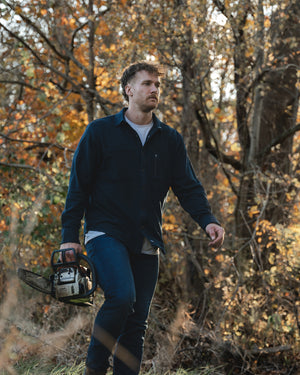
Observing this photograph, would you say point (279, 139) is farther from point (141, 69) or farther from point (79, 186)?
point (79, 186)

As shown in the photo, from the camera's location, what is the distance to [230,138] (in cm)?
1130

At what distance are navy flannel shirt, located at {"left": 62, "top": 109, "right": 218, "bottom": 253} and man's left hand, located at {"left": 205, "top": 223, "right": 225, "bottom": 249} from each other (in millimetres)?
76

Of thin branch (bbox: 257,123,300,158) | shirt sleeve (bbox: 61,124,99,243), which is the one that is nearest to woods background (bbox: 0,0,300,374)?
thin branch (bbox: 257,123,300,158)

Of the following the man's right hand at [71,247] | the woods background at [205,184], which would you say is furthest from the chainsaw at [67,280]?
the woods background at [205,184]

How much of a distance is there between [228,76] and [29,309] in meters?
4.37

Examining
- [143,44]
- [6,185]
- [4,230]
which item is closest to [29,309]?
[4,230]

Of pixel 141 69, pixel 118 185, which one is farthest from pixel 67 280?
pixel 141 69

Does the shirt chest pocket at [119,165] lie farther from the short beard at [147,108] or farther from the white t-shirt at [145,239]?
the short beard at [147,108]

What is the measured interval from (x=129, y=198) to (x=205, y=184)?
5610 millimetres

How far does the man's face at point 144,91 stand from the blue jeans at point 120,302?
932 millimetres

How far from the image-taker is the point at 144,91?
142 inches

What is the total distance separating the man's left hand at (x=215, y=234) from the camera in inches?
138

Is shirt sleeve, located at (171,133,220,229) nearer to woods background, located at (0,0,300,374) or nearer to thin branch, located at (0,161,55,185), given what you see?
woods background, located at (0,0,300,374)

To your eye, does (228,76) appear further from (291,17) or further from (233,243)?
(233,243)
